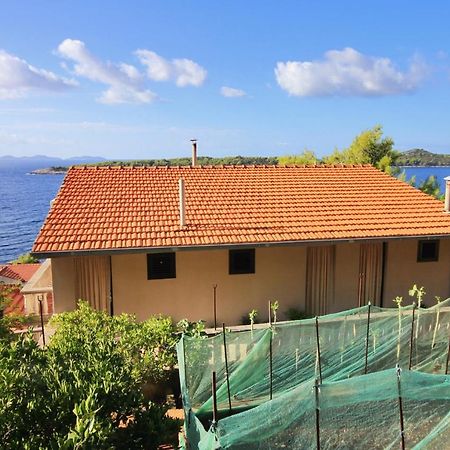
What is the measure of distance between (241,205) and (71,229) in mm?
4594

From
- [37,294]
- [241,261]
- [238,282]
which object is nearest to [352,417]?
[238,282]

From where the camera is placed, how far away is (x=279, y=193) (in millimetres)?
13055

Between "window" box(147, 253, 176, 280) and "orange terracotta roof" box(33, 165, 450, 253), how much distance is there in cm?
68

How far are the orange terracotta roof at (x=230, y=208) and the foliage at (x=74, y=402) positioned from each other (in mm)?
4522

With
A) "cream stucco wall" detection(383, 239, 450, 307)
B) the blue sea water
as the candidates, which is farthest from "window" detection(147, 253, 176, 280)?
the blue sea water

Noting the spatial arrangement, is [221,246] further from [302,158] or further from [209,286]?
[302,158]

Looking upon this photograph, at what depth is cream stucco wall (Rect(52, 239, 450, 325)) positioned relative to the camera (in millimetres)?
10336

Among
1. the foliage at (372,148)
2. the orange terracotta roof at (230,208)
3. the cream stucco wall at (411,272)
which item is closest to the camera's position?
the orange terracotta roof at (230,208)

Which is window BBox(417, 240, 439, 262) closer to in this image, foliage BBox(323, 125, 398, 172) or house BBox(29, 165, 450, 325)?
house BBox(29, 165, 450, 325)

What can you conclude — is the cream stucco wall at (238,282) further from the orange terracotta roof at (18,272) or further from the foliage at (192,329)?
the orange terracotta roof at (18,272)

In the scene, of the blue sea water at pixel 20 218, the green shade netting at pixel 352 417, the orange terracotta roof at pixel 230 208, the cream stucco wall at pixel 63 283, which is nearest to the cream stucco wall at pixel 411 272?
the orange terracotta roof at pixel 230 208

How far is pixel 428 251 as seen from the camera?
12117mm

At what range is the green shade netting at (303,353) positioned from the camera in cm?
685

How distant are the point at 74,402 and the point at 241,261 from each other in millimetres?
6997
